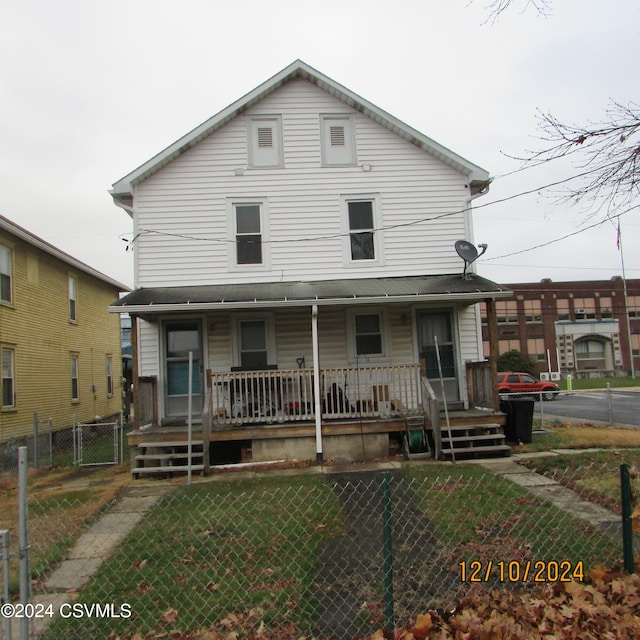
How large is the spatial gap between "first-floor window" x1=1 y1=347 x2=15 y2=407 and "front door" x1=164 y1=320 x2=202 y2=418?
231 inches

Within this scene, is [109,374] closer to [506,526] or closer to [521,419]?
[521,419]

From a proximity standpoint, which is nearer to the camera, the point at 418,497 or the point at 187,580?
the point at 187,580

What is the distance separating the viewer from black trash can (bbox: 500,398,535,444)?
11.9 m

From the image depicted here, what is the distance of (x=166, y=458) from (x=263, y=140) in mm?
7654

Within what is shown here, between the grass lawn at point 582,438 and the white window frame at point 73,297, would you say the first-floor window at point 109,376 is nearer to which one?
the white window frame at point 73,297

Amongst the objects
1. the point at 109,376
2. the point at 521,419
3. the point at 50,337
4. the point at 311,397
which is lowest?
the point at 521,419

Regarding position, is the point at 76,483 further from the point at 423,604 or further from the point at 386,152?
the point at 386,152

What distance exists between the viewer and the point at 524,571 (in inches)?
190

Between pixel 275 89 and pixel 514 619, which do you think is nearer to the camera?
pixel 514 619

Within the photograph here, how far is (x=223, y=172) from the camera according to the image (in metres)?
13.2

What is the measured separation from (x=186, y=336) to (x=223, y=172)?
3949 mm

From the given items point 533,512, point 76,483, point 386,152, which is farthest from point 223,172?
point 533,512

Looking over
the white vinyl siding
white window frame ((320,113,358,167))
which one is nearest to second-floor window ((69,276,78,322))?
the white vinyl siding

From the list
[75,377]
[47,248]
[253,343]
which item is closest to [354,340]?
[253,343]
